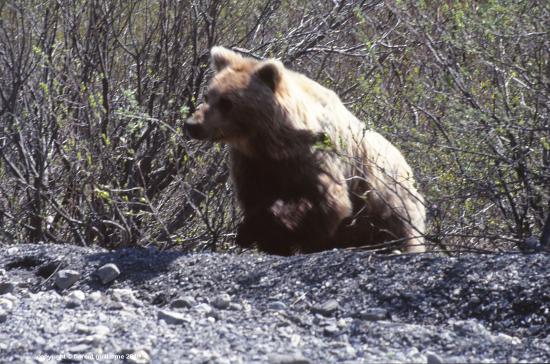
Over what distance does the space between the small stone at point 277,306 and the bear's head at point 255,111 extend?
2.31 meters

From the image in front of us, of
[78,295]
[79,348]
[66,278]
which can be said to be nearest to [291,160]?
[66,278]

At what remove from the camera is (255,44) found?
948 centimetres

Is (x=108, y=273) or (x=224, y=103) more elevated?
(x=224, y=103)

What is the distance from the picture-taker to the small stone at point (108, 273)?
596cm

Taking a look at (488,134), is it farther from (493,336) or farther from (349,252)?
(493,336)

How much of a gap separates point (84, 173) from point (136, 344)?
407 cm

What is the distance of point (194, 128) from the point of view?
715 cm

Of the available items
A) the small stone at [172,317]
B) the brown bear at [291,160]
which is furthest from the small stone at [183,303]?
the brown bear at [291,160]

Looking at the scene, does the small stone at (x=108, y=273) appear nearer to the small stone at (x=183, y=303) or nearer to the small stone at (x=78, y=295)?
the small stone at (x=78, y=295)

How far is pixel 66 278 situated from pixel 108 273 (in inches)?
10.3

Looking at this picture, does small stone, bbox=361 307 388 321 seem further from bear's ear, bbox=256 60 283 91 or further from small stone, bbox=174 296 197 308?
bear's ear, bbox=256 60 283 91

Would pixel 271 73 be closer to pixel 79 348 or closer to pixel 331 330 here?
pixel 331 330

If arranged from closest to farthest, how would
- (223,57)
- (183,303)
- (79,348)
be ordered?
(79,348), (183,303), (223,57)

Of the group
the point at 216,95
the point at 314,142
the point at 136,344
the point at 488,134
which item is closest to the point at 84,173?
the point at 216,95
